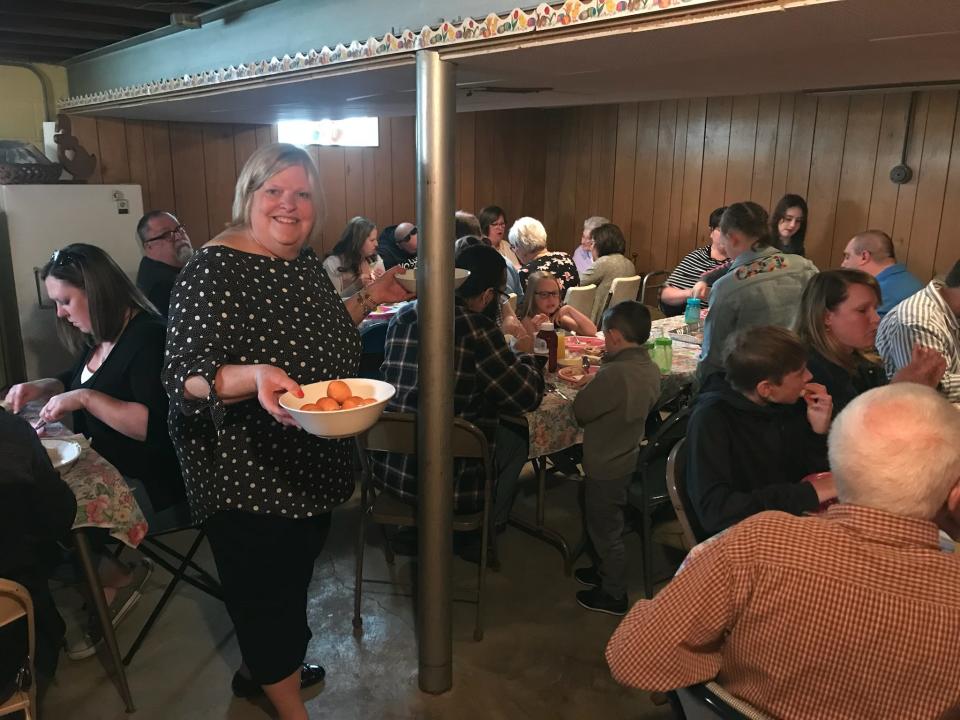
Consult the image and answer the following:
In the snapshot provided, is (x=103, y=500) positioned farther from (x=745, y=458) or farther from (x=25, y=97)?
(x=25, y=97)

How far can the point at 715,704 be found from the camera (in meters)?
1.16

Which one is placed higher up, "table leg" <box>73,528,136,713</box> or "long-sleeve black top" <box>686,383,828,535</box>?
"long-sleeve black top" <box>686,383,828,535</box>

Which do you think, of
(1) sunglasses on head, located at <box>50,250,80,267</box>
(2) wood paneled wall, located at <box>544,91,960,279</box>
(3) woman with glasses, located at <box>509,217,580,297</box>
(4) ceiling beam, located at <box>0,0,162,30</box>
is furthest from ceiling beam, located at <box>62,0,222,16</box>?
(2) wood paneled wall, located at <box>544,91,960,279</box>

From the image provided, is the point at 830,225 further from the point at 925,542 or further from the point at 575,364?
the point at 925,542

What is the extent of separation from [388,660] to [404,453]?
0.69 metres

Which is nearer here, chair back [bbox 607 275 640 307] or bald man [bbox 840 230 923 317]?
bald man [bbox 840 230 923 317]

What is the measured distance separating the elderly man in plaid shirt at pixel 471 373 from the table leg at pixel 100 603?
3.06 ft

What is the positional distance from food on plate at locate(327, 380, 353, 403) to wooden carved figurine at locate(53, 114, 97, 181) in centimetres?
357

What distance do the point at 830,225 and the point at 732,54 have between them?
411 cm

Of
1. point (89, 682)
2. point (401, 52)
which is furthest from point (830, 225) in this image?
point (89, 682)

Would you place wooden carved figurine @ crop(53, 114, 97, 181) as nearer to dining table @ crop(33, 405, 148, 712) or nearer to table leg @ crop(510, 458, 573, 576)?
dining table @ crop(33, 405, 148, 712)

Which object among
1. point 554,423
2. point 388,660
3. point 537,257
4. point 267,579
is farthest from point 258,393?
point 537,257

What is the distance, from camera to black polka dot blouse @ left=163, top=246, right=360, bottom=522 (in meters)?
1.57

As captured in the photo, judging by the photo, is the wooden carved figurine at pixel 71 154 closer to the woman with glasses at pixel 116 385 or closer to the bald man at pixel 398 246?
the bald man at pixel 398 246
